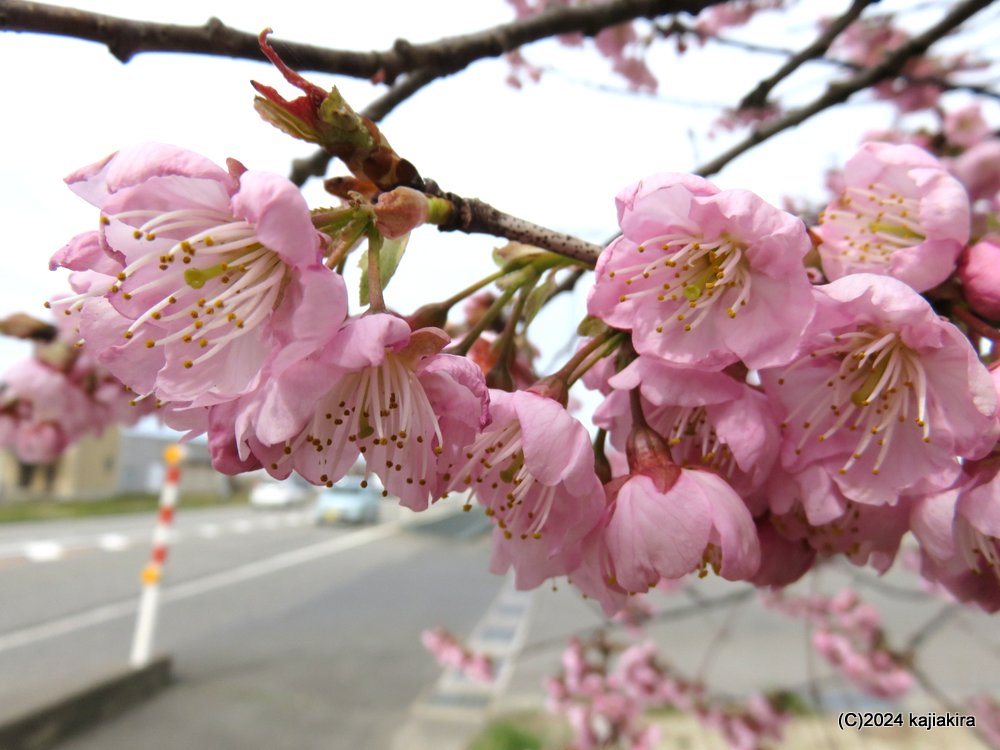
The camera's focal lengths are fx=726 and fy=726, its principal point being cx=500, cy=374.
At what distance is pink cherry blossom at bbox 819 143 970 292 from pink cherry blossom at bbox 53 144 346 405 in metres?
0.47

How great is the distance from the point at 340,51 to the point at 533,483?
478mm

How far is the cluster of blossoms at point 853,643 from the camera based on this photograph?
393cm

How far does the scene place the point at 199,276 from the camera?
50cm

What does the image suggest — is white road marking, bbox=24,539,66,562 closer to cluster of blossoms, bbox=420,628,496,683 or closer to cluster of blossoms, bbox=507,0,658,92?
cluster of blossoms, bbox=420,628,496,683

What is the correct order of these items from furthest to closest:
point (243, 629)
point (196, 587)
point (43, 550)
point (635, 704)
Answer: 1. point (43, 550)
2. point (196, 587)
3. point (243, 629)
4. point (635, 704)

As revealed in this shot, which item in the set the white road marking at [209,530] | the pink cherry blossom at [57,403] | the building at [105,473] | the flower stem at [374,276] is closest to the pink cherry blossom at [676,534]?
the flower stem at [374,276]

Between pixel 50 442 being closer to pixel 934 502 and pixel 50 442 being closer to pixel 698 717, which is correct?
pixel 934 502

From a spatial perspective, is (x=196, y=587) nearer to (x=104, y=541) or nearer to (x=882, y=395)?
(x=104, y=541)

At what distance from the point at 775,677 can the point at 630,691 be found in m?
2.39

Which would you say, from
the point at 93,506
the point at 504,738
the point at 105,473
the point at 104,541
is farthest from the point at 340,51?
the point at 105,473

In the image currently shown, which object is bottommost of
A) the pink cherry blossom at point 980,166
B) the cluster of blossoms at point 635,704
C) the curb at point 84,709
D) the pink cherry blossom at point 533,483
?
the curb at point 84,709

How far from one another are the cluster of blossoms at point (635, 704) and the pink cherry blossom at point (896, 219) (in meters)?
2.74

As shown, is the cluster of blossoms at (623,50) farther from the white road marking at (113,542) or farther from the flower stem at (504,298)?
the white road marking at (113,542)

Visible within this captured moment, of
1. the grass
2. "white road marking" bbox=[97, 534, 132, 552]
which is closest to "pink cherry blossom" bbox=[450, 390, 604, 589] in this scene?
"white road marking" bbox=[97, 534, 132, 552]
